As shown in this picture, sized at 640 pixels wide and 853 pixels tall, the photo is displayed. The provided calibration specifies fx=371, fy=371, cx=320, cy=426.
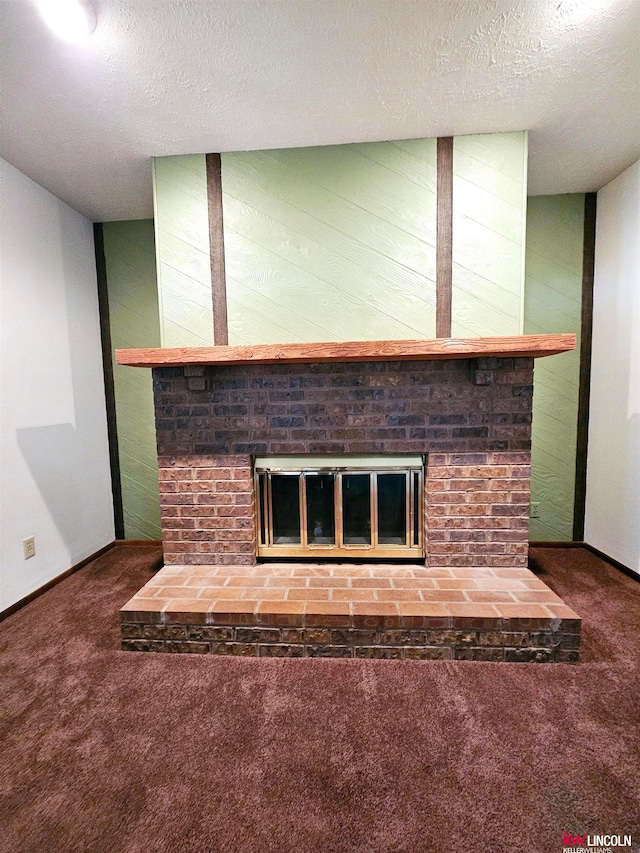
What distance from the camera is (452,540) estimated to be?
2.14m

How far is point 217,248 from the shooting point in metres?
2.00

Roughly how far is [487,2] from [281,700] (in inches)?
104

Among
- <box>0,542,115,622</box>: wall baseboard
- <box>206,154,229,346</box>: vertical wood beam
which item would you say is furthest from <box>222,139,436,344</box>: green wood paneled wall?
<box>0,542,115,622</box>: wall baseboard

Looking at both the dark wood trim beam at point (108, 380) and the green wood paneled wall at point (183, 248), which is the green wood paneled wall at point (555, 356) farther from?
the dark wood trim beam at point (108, 380)

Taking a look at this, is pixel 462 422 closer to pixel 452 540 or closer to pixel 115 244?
pixel 452 540

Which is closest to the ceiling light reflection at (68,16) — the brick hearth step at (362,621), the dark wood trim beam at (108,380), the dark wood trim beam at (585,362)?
the dark wood trim beam at (108,380)

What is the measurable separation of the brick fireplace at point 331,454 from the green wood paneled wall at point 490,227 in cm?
26

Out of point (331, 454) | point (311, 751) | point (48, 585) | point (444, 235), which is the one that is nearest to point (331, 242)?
point (444, 235)

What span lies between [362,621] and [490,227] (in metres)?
2.02

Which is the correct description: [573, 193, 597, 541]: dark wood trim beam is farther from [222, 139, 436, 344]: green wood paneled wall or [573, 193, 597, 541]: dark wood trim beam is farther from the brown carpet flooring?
[222, 139, 436, 344]: green wood paneled wall

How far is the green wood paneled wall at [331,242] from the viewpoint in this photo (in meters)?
1.92

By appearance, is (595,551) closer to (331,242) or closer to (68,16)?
(331,242)

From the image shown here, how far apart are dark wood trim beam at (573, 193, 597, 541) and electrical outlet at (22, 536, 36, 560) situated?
3.71 meters

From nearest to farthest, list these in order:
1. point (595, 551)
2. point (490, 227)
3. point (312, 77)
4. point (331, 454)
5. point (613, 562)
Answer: point (312, 77) < point (490, 227) < point (331, 454) < point (613, 562) < point (595, 551)
